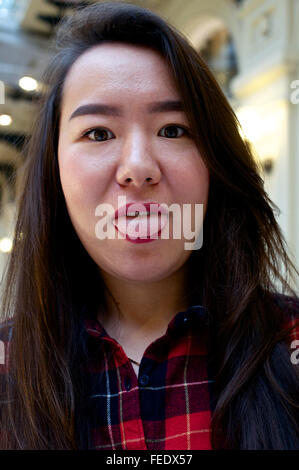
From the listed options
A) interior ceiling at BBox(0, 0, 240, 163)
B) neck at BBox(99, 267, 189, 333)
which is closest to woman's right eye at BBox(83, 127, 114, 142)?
neck at BBox(99, 267, 189, 333)

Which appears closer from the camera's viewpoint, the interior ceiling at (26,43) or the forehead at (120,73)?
the forehead at (120,73)

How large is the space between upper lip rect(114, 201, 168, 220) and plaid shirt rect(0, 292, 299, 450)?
139 millimetres

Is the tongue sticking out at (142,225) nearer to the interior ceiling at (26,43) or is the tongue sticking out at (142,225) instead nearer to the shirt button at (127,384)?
the shirt button at (127,384)

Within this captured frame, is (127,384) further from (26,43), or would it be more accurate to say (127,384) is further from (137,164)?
(26,43)

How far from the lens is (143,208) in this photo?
0.49 m

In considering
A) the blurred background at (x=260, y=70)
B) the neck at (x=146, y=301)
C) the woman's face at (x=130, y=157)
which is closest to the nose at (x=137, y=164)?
the woman's face at (x=130, y=157)

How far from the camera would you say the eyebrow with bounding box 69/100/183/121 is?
19.6 inches

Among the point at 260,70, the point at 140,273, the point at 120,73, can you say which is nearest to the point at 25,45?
the point at 260,70

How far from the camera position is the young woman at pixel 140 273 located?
0.50 metres

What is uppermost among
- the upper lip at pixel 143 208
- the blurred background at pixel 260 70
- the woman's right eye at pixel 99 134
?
the blurred background at pixel 260 70

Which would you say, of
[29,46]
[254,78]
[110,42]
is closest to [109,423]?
[110,42]

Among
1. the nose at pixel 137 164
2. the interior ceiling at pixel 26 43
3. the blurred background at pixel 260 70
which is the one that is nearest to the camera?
the nose at pixel 137 164

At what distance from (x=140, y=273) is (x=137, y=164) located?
0.12 metres
